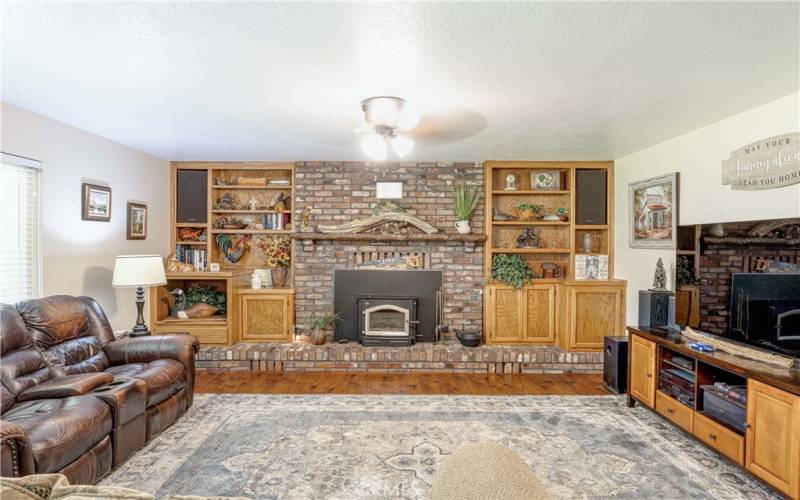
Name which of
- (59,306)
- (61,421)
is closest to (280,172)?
(59,306)

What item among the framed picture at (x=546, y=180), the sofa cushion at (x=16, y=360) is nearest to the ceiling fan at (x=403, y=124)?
the framed picture at (x=546, y=180)

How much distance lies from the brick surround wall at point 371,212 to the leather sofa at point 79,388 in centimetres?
194

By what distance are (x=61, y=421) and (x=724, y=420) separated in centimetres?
392

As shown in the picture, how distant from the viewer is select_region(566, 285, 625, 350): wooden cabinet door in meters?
4.92

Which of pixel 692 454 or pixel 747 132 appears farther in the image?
pixel 747 132

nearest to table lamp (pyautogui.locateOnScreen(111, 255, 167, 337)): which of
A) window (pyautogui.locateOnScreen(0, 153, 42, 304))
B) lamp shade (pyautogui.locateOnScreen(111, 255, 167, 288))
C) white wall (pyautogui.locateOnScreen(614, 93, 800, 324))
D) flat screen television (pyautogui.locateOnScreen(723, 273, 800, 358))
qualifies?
lamp shade (pyautogui.locateOnScreen(111, 255, 167, 288))

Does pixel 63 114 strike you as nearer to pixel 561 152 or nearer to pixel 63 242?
pixel 63 242

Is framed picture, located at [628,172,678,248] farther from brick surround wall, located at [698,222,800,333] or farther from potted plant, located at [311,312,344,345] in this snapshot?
potted plant, located at [311,312,344,345]

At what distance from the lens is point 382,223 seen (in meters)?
5.30

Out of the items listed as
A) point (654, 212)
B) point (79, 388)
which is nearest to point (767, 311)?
point (654, 212)

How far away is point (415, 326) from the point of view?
5.14 meters

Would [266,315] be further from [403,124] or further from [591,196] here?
[591,196]

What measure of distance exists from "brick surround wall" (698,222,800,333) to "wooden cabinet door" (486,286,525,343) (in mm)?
2122

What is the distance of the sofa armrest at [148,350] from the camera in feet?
11.1
